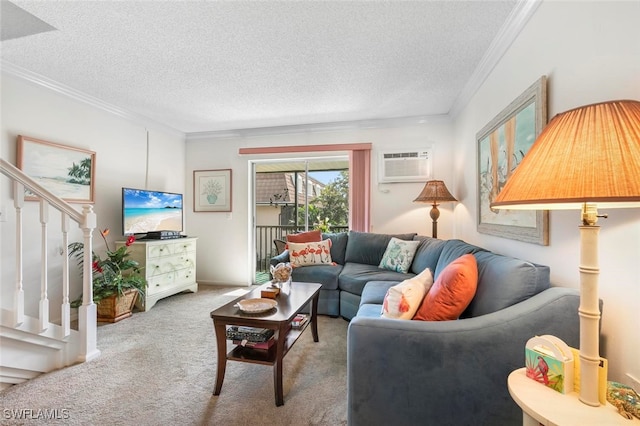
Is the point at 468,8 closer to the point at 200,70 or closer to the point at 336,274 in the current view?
the point at 200,70

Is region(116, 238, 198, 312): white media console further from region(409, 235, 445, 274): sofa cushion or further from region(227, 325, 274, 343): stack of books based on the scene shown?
region(409, 235, 445, 274): sofa cushion

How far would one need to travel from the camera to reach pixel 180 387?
1.72 metres

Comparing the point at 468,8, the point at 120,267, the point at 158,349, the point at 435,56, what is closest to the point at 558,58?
the point at 468,8

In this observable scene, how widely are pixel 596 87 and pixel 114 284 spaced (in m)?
3.78

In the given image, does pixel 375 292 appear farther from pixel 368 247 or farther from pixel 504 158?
pixel 504 158

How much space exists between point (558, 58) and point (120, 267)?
12.7ft

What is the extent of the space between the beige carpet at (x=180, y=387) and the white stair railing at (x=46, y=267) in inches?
9.0

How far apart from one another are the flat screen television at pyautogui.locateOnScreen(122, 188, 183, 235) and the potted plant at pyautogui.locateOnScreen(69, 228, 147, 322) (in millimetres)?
322

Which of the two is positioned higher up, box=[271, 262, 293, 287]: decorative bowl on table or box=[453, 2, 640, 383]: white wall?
box=[453, 2, 640, 383]: white wall

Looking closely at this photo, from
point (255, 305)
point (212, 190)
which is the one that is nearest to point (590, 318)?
point (255, 305)

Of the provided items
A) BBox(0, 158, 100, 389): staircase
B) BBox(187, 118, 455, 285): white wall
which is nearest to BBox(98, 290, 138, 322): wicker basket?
BBox(0, 158, 100, 389): staircase

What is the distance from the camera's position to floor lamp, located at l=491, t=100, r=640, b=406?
627mm

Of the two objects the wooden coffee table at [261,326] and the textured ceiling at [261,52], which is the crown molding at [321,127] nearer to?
the textured ceiling at [261,52]

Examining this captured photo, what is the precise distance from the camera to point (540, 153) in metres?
0.75
